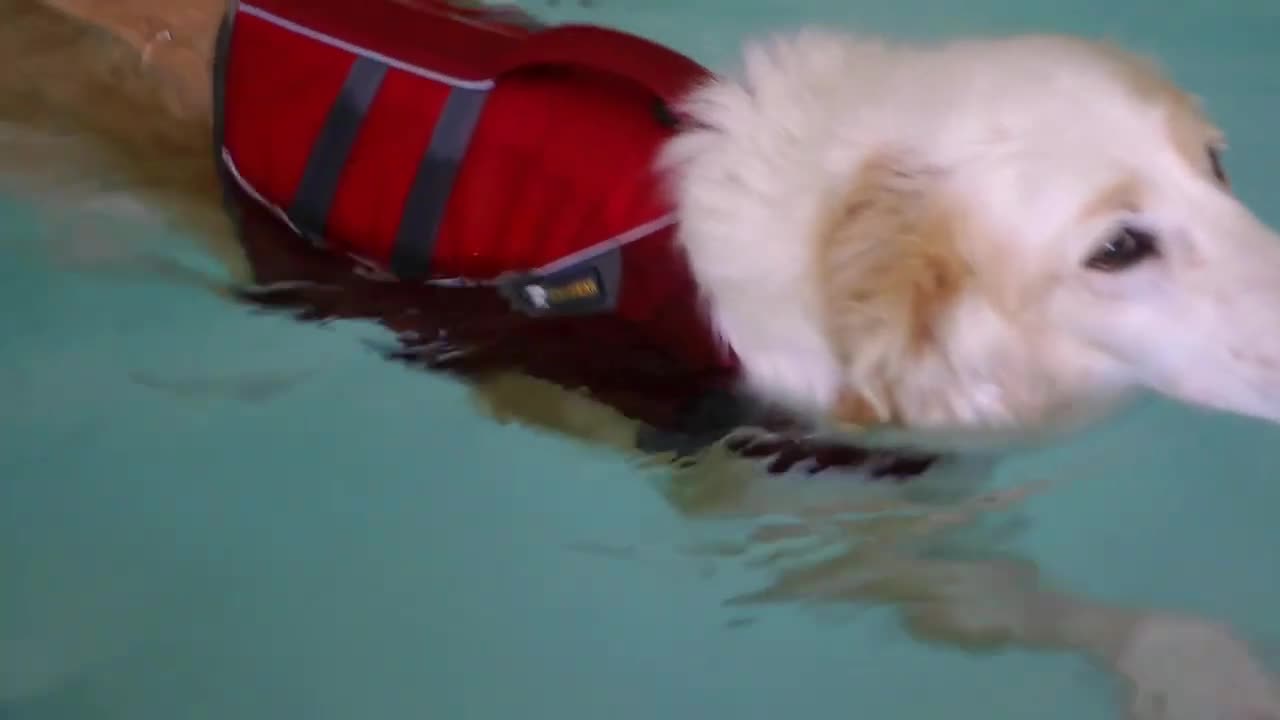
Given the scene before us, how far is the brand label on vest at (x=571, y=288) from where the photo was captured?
4.77ft

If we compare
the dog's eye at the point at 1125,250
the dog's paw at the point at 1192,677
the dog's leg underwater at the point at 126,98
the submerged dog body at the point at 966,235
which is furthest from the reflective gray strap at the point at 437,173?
the dog's paw at the point at 1192,677

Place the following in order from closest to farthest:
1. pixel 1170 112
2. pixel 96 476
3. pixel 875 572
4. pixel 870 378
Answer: pixel 1170 112 → pixel 870 378 → pixel 875 572 → pixel 96 476

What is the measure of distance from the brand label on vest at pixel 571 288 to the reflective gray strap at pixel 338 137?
27cm

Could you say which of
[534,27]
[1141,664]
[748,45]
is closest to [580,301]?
[748,45]

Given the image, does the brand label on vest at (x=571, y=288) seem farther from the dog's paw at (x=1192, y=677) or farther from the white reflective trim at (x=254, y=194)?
the dog's paw at (x=1192, y=677)

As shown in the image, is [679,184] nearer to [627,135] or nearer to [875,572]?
[627,135]

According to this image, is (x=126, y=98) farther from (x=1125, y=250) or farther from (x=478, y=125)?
(x=1125, y=250)

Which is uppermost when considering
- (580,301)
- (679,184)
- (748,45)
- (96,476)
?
(748,45)

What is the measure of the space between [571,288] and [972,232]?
49 centimetres

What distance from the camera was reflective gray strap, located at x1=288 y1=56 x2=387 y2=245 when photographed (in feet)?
5.15

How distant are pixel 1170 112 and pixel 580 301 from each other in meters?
0.70

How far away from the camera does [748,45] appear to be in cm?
146

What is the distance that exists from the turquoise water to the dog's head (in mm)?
412

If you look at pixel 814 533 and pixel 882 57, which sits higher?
pixel 882 57
